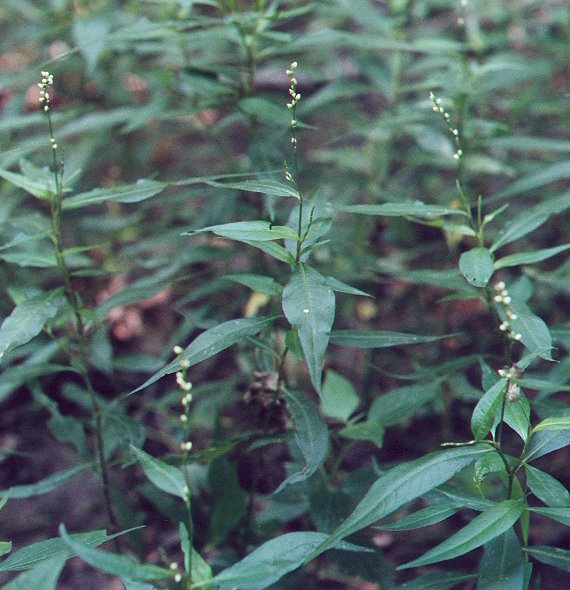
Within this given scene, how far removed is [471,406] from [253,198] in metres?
1.13

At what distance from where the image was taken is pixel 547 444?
156 centimetres

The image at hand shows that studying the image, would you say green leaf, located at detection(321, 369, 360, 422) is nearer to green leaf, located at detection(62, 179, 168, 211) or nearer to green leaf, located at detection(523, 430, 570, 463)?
green leaf, located at detection(523, 430, 570, 463)

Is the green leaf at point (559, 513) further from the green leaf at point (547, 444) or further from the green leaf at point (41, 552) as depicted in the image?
the green leaf at point (41, 552)

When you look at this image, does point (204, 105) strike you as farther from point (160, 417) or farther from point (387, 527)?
point (387, 527)

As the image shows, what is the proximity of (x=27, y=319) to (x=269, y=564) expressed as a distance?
0.84 meters

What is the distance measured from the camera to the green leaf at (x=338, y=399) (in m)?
2.05

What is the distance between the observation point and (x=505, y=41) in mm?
3180

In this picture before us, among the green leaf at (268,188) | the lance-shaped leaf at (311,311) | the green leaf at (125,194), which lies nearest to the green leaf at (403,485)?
the lance-shaped leaf at (311,311)

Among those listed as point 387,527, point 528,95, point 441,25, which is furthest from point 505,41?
point 387,527

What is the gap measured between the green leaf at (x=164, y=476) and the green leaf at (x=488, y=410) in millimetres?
595

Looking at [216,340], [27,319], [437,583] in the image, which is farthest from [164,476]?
[437,583]

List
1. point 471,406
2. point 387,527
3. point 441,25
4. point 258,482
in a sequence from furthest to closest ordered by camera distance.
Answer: point 441,25 < point 471,406 < point 258,482 < point 387,527

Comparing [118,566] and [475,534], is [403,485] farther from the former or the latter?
[118,566]

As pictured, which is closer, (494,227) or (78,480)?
(78,480)
